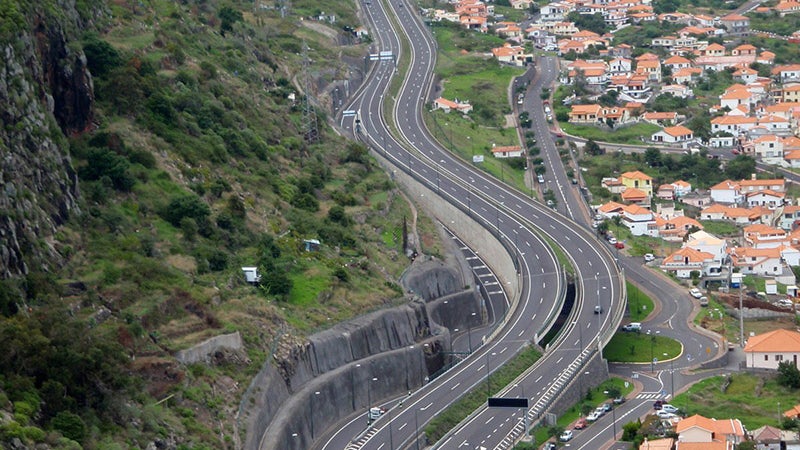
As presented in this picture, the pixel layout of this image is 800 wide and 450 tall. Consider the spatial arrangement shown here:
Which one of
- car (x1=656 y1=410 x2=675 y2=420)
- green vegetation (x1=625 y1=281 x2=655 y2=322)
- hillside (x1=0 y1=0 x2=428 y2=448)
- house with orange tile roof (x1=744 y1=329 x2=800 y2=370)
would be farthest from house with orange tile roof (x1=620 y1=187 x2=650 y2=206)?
car (x1=656 y1=410 x2=675 y2=420)

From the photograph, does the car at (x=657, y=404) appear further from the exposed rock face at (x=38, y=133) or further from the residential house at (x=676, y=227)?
the residential house at (x=676, y=227)

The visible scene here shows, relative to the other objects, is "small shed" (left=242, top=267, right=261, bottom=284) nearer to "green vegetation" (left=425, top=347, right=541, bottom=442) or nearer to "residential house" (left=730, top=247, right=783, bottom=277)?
"green vegetation" (left=425, top=347, right=541, bottom=442)

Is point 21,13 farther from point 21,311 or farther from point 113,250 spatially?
point 21,311

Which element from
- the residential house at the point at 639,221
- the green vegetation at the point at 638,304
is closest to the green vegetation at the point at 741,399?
the green vegetation at the point at 638,304

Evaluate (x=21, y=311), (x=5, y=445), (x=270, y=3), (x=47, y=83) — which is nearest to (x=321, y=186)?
(x=47, y=83)

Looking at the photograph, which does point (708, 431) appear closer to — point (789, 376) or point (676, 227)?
point (789, 376)
